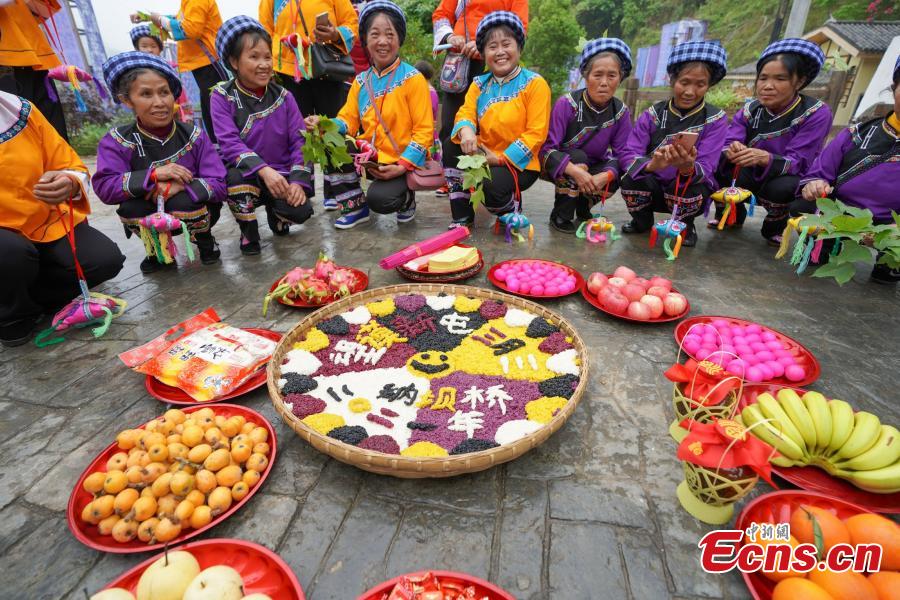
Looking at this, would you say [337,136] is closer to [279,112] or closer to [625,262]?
[279,112]

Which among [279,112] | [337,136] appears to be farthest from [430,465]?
[279,112]

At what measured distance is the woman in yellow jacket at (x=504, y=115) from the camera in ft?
14.1

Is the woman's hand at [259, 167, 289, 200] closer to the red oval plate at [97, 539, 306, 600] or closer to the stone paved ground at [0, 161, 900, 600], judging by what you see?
the stone paved ground at [0, 161, 900, 600]

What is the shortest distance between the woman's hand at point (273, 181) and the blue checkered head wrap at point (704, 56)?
3.89 meters

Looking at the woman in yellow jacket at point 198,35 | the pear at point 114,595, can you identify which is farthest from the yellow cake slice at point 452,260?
the woman in yellow jacket at point 198,35

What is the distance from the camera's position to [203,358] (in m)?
2.48

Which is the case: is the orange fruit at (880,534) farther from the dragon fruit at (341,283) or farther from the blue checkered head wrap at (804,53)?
the blue checkered head wrap at (804,53)

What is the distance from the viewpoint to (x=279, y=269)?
4.19 metres

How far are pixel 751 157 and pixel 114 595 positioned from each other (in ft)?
18.2

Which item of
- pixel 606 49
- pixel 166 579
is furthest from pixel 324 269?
pixel 606 49

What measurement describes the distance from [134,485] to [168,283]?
8.98ft

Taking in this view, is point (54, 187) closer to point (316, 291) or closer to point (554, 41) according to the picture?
point (316, 291)

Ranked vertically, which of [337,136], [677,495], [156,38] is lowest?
[677,495]

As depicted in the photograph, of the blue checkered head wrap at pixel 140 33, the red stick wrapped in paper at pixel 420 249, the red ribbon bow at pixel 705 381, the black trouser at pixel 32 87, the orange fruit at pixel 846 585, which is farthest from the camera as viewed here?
the blue checkered head wrap at pixel 140 33
